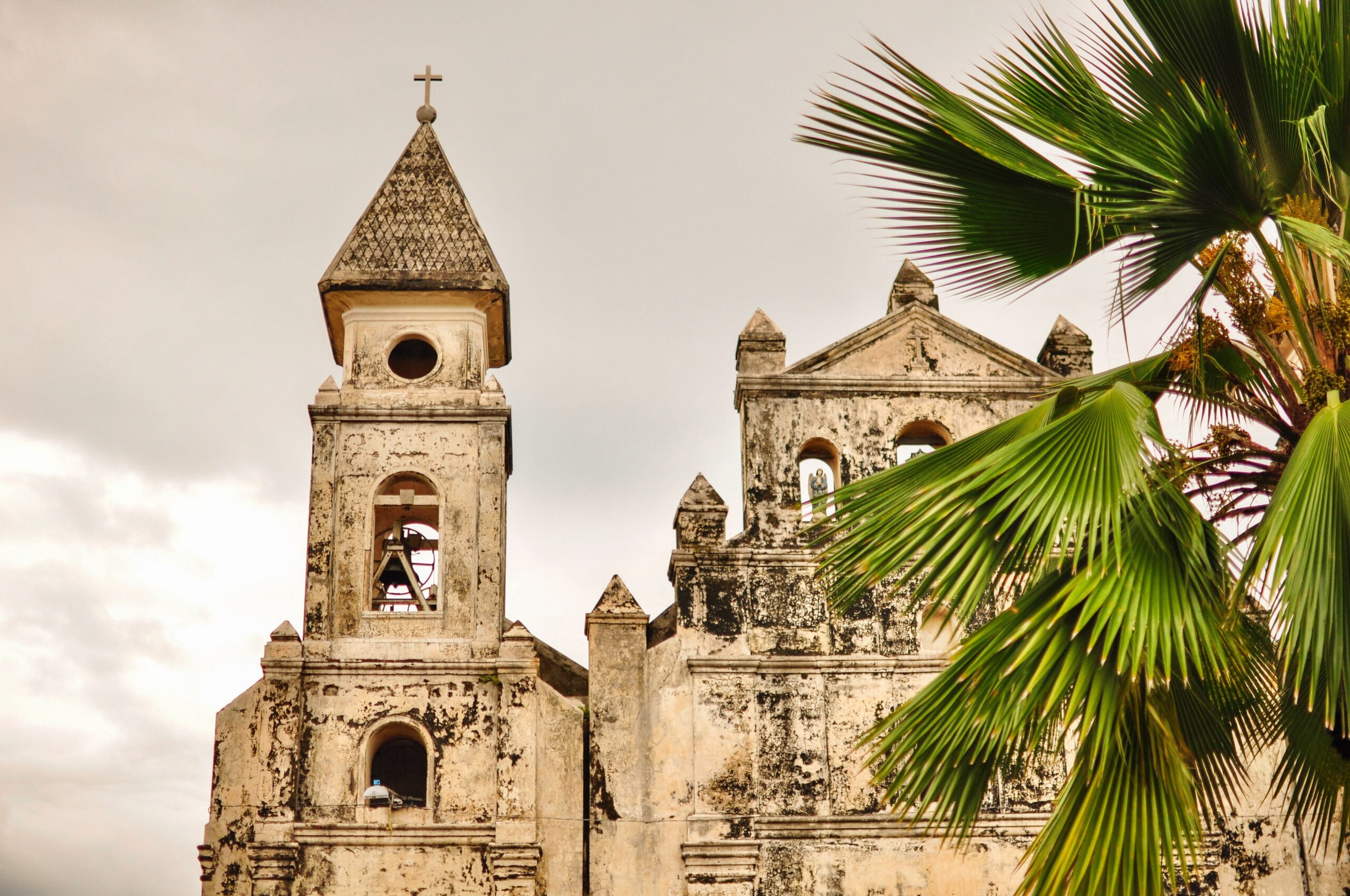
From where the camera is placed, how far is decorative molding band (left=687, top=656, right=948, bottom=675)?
51.8ft

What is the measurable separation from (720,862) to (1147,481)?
804 cm

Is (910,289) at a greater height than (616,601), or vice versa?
(910,289)

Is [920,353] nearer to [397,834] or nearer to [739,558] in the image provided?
[739,558]

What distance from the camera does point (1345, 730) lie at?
7.59m

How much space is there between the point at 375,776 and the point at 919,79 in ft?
34.4

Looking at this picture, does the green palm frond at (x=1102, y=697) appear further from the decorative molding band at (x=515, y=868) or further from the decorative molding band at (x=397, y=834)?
the decorative molding band at (x=397, y=834)

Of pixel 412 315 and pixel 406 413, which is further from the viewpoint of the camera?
pixel 412 315

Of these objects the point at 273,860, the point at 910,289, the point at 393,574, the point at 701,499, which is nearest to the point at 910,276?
the point at 910,289

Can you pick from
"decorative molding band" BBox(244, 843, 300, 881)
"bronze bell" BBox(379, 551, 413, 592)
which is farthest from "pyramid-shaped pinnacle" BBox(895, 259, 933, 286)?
"decorative molding band" BBox(244, 843, 300, 881)

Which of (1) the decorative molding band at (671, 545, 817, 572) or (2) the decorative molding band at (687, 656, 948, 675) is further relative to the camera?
(1) the decorative molding band at (671, 545, 817, 572)

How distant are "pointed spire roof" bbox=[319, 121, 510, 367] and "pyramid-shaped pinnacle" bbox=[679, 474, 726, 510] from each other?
3.08 metres

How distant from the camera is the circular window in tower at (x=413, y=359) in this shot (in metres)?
17.7

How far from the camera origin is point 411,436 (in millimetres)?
16797

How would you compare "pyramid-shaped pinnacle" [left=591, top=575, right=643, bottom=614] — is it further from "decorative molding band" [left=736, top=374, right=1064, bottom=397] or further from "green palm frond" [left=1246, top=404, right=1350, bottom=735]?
"green palm frond" [left=1246, top=404, right=1350, bottom=735]
